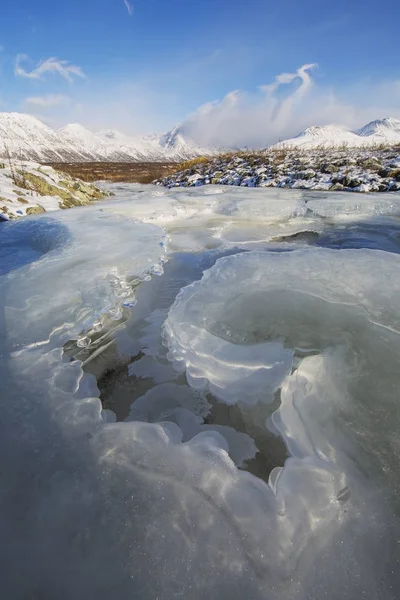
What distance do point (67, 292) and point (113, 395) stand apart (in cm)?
137

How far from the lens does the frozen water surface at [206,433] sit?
0.94m

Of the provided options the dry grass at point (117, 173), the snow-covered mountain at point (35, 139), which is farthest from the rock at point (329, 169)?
the snow-covered mountain at point (35, 139)

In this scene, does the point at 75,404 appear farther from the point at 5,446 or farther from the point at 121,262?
the point at 121,262

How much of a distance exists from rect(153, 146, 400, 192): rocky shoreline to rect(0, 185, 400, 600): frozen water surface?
30.0ft

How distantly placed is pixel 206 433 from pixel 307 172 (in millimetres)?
13184

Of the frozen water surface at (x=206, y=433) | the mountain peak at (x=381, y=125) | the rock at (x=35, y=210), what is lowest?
the frozen water surface at (x=206, y=433)

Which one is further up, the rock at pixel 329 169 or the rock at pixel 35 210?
the rock at pixel 329 169

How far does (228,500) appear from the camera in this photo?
1121 millimetres

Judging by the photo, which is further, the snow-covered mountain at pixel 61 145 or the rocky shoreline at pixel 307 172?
the snow-covered mountain at pixel 61 145

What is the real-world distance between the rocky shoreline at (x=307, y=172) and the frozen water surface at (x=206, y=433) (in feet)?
30.0

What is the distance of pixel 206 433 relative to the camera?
4.76 feet

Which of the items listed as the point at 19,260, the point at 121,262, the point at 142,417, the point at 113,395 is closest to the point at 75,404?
the point at 113,395

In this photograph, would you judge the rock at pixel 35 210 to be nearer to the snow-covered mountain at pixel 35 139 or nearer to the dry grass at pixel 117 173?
the dry grass at pixel 117 173

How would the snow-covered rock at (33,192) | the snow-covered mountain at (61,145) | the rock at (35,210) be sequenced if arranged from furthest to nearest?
the snow-covered mountain at (61,145) → the rock at (35,210) → the snow-covered rock at (33,192)
